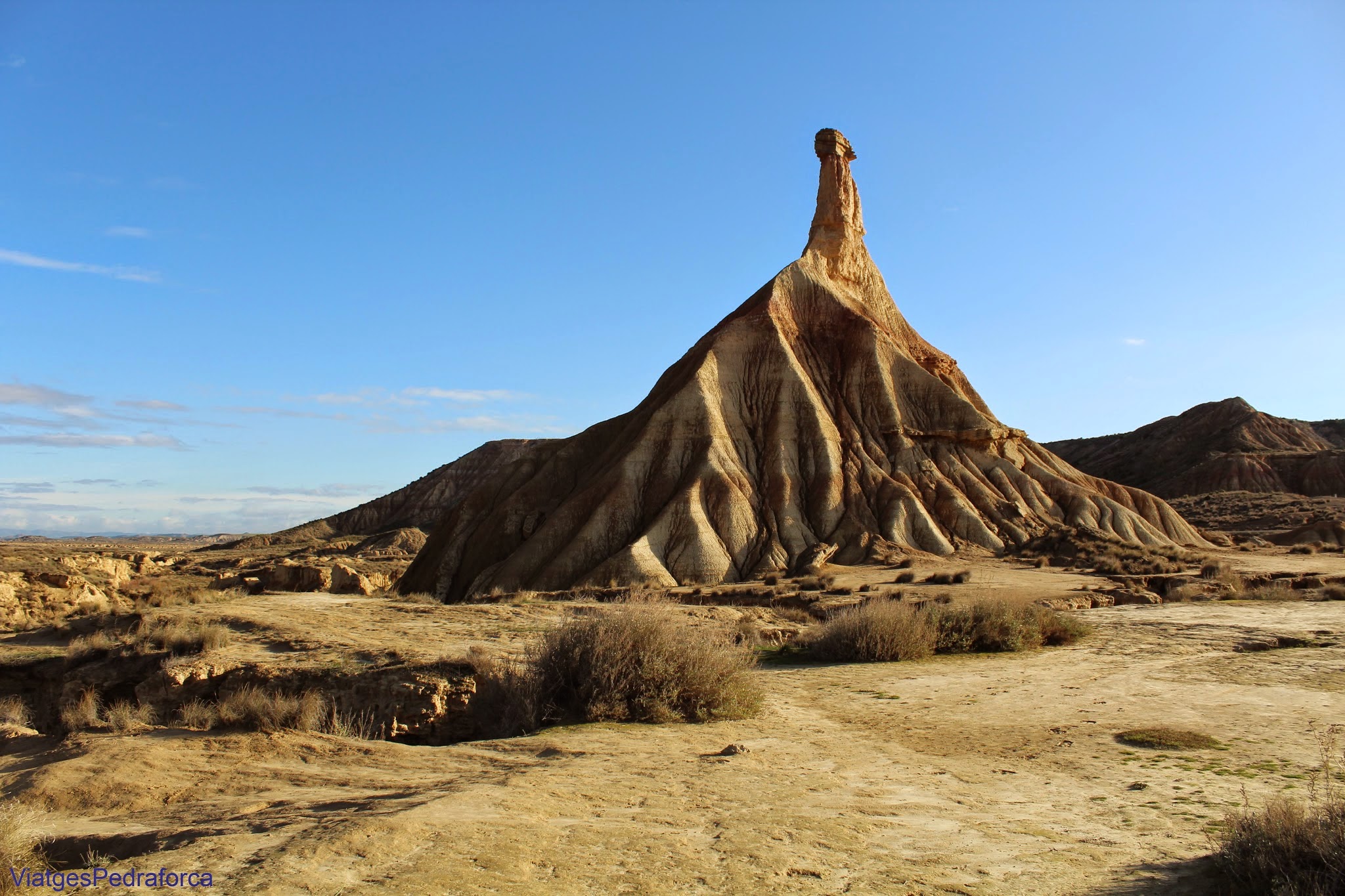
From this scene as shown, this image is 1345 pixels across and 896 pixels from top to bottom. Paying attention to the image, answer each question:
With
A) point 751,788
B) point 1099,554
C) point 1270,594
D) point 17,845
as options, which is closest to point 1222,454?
point 1099,554

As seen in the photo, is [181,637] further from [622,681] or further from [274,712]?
[622,681]

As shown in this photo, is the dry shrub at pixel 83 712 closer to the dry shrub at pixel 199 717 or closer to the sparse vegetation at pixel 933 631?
the dry shrub at pixel 199 717

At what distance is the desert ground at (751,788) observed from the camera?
199 inches

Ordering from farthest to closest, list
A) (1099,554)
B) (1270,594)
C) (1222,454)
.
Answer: (1222,454) → (1099,554) → (1270,594)

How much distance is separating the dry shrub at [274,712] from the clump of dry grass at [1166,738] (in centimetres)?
857

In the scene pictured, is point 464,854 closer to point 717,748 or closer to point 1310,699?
point 717,748

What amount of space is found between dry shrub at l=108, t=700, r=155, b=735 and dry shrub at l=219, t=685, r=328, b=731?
841mm

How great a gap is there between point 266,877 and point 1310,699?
38.8ft

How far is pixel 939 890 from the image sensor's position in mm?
4965

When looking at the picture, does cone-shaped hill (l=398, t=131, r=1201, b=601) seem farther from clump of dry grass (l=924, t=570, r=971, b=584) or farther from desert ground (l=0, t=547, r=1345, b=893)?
desert ground (l=0, t=547, r=1345, b=893)

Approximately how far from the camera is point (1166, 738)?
9016 millimetres

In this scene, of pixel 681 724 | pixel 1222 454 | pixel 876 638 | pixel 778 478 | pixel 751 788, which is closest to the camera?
pixel 751 788

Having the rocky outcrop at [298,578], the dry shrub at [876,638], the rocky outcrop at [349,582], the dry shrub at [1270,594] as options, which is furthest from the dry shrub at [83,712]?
the dry shrub at [1270,594]

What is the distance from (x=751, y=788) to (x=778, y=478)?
3349 centimetres
